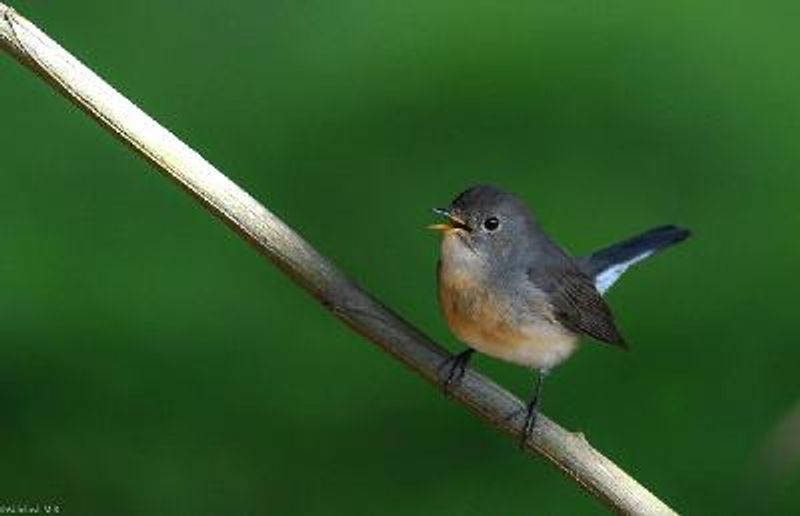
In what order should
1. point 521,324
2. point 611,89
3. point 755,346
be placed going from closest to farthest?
point 521,324
point 755,346
point 611,89

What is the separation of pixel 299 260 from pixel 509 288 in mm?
630

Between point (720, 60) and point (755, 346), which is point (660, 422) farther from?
point (720, 60)

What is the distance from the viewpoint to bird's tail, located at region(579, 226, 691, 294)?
8.25 ft

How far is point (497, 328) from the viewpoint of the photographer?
2.18m

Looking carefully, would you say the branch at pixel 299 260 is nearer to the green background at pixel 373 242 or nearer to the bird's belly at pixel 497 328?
the bird's belly at pixel 497 328

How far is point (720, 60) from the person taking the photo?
379 cm

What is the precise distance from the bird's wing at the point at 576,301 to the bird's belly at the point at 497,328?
37mm

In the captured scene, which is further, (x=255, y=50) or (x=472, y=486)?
(x=255, y=50)

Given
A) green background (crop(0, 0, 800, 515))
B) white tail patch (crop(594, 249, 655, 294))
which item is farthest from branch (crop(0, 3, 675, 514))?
green background (crop(0, 0, 800, 515))

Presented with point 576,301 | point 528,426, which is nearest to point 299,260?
point 528,426

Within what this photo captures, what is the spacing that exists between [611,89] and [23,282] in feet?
→ 4.53

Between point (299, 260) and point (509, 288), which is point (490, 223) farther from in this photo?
point (299, 260)

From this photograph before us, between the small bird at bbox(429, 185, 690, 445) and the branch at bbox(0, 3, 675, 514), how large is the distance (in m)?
0.31

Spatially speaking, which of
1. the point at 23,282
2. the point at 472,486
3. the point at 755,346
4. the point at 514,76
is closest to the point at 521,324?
the point at 472,486
